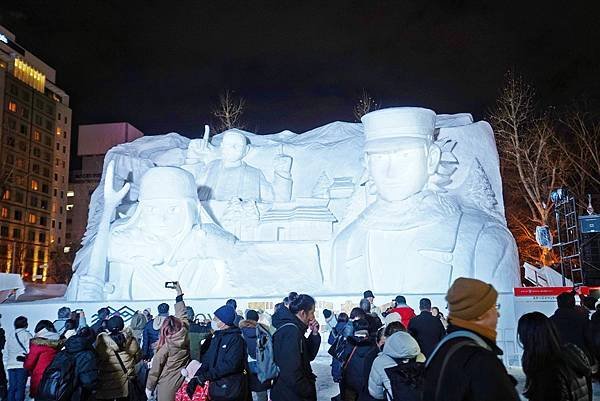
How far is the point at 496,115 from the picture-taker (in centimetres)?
2272

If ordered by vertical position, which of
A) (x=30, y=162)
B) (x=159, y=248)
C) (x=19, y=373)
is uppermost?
(x=30, y=162)

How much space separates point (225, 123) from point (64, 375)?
22407mm

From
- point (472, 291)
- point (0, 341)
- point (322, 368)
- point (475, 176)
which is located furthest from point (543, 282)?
point (472, 291)

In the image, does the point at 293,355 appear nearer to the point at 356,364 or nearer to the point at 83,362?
the point at 356,364

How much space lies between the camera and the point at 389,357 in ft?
13.4

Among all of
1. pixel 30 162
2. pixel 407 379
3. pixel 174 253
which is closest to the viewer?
pixel 407 379

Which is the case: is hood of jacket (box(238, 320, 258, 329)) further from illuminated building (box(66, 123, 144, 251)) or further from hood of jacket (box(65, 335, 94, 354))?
illuminated building (box(66, 123, 144, 251))

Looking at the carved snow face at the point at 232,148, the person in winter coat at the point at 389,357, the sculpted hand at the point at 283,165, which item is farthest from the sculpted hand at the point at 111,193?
the person in winter coat at the point at 389,357

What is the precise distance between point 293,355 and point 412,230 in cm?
971

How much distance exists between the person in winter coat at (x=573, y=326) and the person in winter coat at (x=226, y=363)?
283 cm

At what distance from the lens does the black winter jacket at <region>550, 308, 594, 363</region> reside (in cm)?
525

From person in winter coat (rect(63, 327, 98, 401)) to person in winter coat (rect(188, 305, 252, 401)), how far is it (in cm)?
105

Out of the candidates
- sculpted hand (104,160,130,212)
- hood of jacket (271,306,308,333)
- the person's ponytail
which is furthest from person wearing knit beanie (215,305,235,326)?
sculpted hand (104,160,130,212)

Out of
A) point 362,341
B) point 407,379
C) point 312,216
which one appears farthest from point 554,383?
point 312,216
